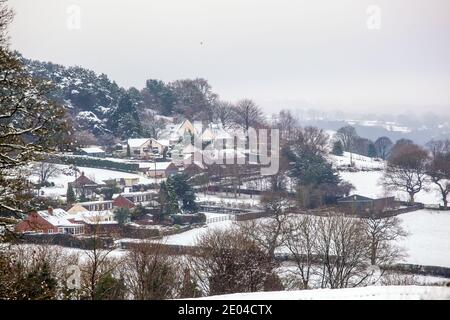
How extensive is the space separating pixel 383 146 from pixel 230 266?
8619 mm

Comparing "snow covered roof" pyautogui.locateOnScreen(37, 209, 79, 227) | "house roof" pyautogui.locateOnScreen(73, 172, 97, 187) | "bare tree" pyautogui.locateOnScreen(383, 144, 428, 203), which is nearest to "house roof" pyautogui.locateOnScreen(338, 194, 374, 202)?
"bare tree" pyautogui.locateOnScreen(383, 144, 428, 203)

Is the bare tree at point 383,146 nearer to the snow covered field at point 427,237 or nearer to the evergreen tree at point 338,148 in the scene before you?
the evergreen tree at point 338,148

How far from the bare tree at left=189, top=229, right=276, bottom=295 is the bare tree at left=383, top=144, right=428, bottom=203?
20.5ft

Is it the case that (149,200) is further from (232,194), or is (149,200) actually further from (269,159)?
(269,159)

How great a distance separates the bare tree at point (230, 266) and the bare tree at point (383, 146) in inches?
256

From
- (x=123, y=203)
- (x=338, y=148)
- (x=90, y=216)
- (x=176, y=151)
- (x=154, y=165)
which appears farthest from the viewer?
(x=338, y=148)

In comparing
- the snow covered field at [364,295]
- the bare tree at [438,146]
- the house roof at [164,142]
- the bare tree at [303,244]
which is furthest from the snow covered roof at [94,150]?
the snow covered field at [364,295]

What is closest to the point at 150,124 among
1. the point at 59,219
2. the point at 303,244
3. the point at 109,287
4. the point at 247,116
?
the point at 247,116

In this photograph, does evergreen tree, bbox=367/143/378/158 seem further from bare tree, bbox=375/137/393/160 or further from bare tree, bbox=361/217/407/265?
bare tree, bbox=361/217/407/265

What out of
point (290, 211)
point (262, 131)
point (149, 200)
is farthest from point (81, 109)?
point (290, 211)

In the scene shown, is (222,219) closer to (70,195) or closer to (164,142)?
(70,195)

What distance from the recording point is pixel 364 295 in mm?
2947

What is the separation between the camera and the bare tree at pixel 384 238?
999 centimetres
